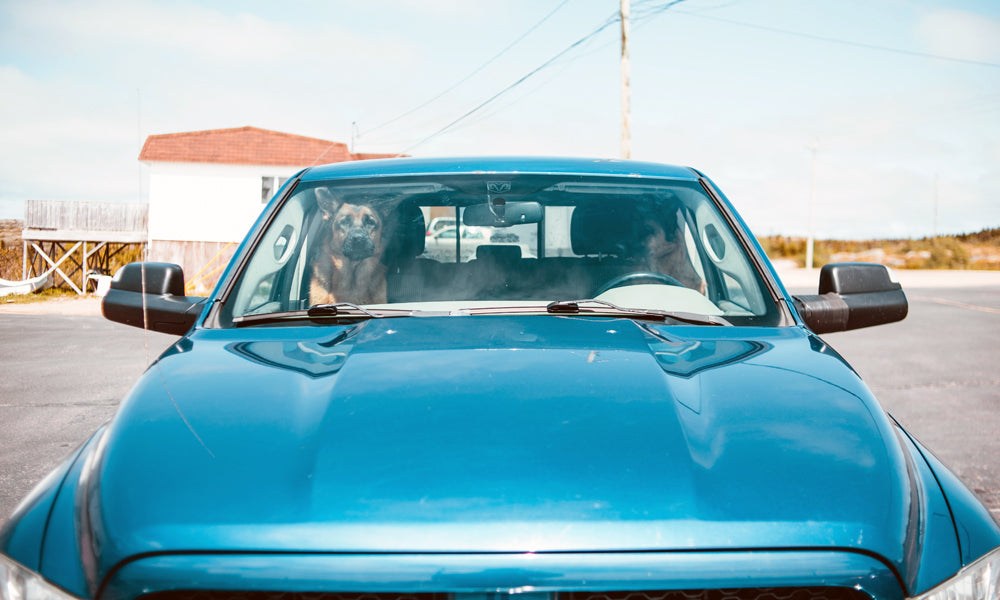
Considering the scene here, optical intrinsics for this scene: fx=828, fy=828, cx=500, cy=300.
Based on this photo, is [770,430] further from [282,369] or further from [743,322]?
[282,369]

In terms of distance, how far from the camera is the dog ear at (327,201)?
3041 mm

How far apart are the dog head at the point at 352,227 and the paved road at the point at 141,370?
0.78 m

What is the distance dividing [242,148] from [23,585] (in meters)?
32.7

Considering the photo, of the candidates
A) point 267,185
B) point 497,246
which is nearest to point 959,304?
point 497,246

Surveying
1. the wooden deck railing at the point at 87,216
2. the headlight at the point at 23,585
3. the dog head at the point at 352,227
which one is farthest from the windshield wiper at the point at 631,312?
the wooden deck railing at the point at 87,216

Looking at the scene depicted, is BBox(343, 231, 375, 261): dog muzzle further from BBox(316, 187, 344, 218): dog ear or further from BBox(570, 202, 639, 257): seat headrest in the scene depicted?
BBox(570, 202, 639, 257): seat headrest

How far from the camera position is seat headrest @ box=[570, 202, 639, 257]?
10.1 ft

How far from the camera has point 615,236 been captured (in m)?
3.11

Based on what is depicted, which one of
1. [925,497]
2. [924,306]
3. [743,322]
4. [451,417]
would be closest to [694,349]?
[743,322]

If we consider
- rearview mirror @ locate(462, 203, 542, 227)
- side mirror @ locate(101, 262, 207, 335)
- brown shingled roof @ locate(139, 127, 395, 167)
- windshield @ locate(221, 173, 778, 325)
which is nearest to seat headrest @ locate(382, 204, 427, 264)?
windshield @ locate(221, 173, 778, 325)

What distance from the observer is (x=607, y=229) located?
10.2 feet

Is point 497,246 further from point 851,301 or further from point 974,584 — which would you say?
point 974,584

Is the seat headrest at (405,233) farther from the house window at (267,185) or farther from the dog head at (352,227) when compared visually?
the house window at (267,185)

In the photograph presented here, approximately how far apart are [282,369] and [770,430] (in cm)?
113
